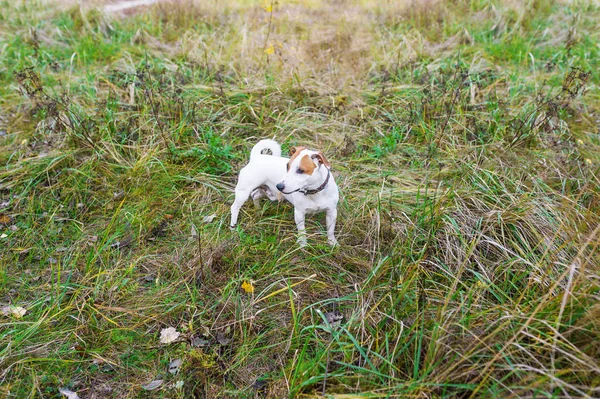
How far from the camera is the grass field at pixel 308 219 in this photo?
203 centimetres

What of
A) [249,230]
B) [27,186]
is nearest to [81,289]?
[249,230]

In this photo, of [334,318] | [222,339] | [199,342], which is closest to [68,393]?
[199,342]

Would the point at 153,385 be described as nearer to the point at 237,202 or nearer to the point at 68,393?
the point at 68,393

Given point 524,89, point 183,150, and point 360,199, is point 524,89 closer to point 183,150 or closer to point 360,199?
point 360,199

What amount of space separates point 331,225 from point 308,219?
0.32 metres

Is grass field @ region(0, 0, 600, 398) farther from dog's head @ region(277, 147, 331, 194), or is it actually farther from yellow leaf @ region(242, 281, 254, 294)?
dog's head @ region(277, 147, 331, 194)

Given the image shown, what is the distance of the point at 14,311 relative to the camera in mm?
2525

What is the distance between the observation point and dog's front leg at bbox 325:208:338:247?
2961 mm

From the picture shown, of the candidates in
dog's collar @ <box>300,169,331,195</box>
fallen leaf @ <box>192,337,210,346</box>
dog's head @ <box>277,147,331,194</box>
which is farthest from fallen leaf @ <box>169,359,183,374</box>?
dog's collar @ <box>300,169,331,195</box>

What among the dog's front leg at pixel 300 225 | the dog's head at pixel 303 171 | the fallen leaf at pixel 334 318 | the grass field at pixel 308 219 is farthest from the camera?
the dog's front leg at pixel 300 225

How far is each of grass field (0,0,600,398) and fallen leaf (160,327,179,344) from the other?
0.03m

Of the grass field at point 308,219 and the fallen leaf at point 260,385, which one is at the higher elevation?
the grass field at point 308,219

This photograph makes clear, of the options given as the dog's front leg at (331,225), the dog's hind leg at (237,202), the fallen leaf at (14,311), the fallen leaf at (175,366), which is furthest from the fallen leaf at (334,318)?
the fallen leaf at (14,311)

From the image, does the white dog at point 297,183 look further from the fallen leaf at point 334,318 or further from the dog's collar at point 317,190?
the fallen leaf at point 334,318
